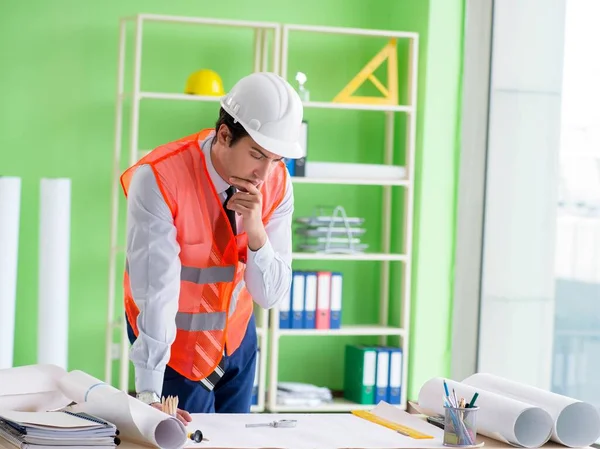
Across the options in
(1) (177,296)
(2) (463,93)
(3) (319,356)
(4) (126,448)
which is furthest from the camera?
(3) (319,356)

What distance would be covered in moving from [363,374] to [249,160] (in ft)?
8.83

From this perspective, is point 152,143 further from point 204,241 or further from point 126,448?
point 126,448

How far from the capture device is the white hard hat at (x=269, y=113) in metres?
2.10

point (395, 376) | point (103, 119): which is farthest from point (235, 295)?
point (103, 119)

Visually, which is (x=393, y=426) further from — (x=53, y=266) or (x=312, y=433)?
(x=53, y=266)

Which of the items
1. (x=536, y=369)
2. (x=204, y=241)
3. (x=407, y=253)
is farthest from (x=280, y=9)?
(x=204, y=241)

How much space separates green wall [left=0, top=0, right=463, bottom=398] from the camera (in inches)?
184

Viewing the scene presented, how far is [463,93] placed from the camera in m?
4.67

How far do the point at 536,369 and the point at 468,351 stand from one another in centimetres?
43

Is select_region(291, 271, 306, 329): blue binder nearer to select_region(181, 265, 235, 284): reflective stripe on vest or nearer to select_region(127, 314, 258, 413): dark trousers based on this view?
select_region(127, 314, 258, 413): dark trousers

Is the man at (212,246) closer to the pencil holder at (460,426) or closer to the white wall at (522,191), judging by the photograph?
the pencil holder at (460,426)

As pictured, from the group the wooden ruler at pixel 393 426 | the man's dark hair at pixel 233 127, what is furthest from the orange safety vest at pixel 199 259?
the wooden ruler at pixel 393 426

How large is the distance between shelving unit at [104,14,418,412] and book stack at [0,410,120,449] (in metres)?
2.64

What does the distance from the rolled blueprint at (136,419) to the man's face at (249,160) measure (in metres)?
0.59
